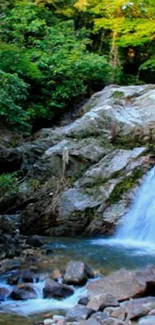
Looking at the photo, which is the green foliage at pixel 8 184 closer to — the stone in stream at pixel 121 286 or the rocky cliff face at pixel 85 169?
the rocky cliff face at pixel 85 169

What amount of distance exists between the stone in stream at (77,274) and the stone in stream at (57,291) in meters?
0.26

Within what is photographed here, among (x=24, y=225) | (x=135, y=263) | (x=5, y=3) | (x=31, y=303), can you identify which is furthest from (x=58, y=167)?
(x=5, y=3)

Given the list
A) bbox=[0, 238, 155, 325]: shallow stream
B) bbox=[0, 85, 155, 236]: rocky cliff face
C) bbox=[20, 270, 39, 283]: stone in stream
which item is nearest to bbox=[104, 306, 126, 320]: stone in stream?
bbox=[0, 238, 155, 325]: shallow stream

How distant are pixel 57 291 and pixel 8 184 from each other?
194 inches

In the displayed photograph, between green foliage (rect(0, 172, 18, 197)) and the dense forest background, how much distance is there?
1502 mm

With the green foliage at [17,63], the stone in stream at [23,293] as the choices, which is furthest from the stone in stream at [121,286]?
the green foliage at [17,63]

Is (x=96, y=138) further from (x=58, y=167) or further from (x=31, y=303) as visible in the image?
(x=31, y=303)

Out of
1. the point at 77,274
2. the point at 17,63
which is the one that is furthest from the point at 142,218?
the point at 17,63

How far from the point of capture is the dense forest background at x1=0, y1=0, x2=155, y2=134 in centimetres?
1455

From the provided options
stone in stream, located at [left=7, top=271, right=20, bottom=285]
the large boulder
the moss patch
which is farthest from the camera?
the large boulder

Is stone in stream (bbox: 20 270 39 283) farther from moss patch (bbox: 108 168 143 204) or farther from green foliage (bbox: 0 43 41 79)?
green foliage (bbox: 0 43 41 79)

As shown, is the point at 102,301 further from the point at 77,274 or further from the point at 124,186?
the point at 124,186

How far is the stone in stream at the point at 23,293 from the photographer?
21.5ft

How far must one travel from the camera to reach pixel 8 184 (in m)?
11.2
